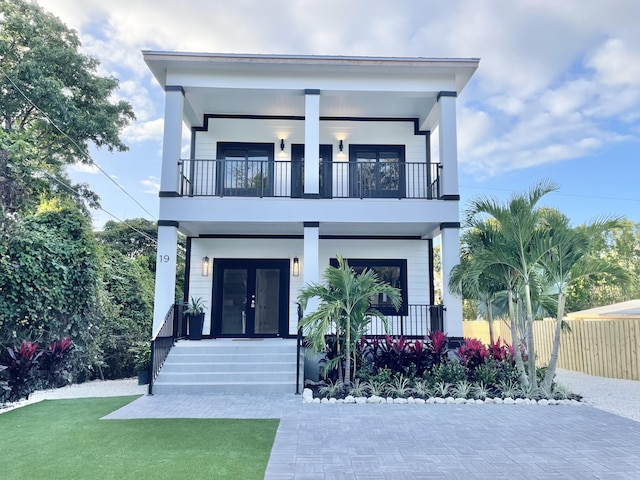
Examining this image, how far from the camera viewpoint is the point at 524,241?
7.32 m

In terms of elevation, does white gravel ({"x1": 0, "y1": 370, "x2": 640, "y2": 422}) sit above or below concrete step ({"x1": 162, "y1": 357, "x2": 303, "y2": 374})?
below

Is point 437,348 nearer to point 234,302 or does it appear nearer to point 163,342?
point 163,342

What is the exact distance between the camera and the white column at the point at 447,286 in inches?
355

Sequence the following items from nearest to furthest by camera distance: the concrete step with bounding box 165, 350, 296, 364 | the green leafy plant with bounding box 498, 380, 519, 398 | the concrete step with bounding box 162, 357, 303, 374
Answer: the green leafy plant with bounding box 498, 380, 519, 398 < the concrete step with bounding box 162, 357, 303, 374 < the concrete step with bounding box 165, 350, 296, 364

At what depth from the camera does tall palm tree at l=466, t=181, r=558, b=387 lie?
7312 millimetres

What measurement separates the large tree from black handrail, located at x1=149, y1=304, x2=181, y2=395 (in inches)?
230

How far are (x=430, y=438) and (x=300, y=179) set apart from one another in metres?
7.45

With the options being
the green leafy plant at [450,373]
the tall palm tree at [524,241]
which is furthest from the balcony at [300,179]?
the green leafy plant at [450,373]

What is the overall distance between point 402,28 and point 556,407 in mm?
10657

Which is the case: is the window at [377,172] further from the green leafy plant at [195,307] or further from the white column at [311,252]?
the green leafy plant at [195,307]

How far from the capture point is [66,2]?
493 inches

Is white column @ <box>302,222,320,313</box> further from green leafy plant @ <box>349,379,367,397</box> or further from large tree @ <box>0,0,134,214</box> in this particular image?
large tree @ <box>0,0,134,214</box>

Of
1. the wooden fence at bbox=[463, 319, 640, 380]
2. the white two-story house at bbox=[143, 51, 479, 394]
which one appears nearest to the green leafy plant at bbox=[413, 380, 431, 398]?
the white two-story house at bbox=[143, 51, 479, 394]

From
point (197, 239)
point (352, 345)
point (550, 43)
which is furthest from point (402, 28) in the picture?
point (352, 345)
